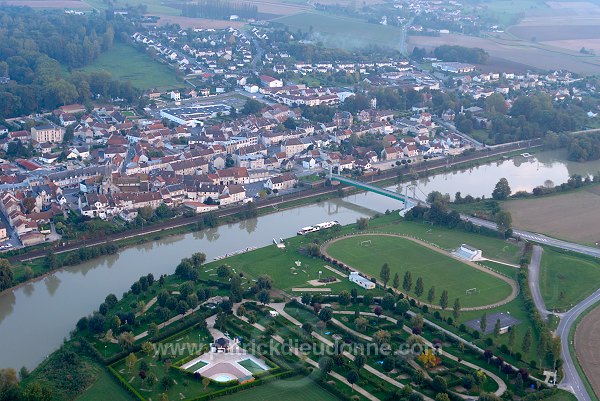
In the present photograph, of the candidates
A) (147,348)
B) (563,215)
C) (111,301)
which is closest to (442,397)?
(147,348)

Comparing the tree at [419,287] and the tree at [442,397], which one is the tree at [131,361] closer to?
the tree at [442,397]

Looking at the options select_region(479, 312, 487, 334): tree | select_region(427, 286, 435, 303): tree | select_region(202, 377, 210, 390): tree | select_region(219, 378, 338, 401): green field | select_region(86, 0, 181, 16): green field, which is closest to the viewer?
select_region(219, 378, 338, 401): green field

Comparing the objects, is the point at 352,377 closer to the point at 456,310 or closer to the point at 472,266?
the point at 456,310

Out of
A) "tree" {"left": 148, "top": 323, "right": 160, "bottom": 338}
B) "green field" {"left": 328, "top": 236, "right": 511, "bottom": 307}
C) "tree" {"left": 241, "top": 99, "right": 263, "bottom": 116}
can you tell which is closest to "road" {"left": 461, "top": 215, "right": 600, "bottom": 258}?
"green field" {"left": 328, "top": 236, "right": 511, "bottom": 307}

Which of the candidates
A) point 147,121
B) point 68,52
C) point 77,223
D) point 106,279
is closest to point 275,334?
point 106,279

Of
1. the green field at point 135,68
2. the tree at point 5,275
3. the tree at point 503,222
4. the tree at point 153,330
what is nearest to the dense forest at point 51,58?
the green field at point 135,68

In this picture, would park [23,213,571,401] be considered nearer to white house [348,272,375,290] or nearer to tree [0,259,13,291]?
white house [348,272,375,290]

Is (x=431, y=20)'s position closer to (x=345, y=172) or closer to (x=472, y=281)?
(x=345, y=172)

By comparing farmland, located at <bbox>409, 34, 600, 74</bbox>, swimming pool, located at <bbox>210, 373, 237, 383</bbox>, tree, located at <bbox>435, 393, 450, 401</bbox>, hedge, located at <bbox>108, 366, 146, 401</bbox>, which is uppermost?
farmland, located at <bbox>409, 34, 600, 74</bbox>
